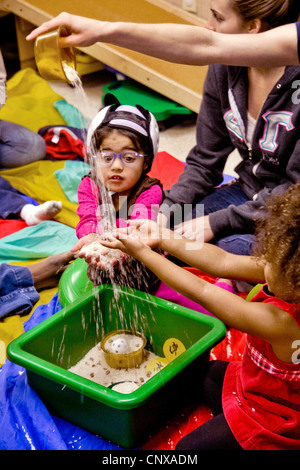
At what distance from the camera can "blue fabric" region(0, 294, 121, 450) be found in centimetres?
114

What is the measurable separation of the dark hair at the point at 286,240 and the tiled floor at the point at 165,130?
1.49 meters

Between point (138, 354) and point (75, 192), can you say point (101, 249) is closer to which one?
point (138, 354)

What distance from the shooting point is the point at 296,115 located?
55.6 inches

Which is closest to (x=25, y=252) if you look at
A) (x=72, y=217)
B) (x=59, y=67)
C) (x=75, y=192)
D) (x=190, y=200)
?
(x=72, y=217)

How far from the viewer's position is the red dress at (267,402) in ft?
Result: 3.22

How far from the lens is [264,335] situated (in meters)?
0.95

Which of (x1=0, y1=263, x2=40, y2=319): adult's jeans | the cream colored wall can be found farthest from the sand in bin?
the cream colored wall

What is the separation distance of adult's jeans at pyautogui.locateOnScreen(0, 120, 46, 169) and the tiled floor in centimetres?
25

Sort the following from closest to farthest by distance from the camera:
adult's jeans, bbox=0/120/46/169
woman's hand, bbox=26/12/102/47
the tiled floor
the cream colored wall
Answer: woman's hand, bbox=26/12/102/47 → adult's jeans, bbox=0/120/46/169 → the tiled floor → the cream colored wall

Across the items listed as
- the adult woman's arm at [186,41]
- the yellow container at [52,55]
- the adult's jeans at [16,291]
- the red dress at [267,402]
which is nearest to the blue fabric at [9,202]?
the adult's jeans at [16,291]

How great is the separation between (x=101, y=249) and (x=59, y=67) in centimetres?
44

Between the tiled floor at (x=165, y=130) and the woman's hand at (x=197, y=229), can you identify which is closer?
the woman's hand at (x=197, y=229)

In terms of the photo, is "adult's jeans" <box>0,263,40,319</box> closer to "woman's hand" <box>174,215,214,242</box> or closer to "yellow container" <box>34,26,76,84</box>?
"woman's hand" <box>174,215,214,242</box>

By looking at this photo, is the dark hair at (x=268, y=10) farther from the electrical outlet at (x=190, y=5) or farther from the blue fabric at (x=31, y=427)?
the electrical outlet at (x=190, y=5)
